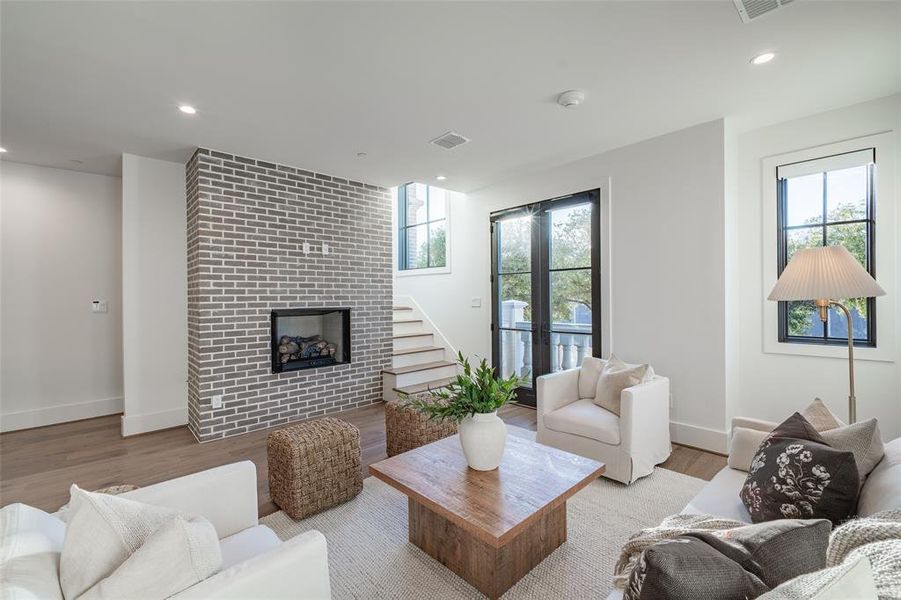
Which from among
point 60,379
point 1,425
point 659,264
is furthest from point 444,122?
point 1,425

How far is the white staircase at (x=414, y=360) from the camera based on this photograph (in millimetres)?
4895

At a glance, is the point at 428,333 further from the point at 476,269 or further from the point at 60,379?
the point at 60,379

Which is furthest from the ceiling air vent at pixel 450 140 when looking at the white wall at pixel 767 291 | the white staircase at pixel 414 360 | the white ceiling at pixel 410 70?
the white staircase at pixel 414 360

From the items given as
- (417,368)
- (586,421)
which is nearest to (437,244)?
(417,368)

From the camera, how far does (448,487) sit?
186cm

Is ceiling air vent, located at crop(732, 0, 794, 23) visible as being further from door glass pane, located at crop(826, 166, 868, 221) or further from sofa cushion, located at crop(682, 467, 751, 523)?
sofa cushion, located at crop(682, 467, 751, 523)

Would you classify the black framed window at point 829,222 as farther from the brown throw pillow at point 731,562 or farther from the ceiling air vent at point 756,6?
the brown throw pillow at point 731,562

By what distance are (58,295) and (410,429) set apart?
4.15 meters

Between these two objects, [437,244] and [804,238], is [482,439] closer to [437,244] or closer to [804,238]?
[804,238]

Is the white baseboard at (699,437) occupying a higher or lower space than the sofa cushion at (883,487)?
lower

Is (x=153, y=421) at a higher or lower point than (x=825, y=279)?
lower

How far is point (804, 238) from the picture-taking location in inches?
126

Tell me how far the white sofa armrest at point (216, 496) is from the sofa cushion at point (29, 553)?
0.92 ft

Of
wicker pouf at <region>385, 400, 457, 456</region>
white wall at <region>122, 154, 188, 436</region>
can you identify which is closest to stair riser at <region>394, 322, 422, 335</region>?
white wall at <region>122, 154, 188, 436</region>
